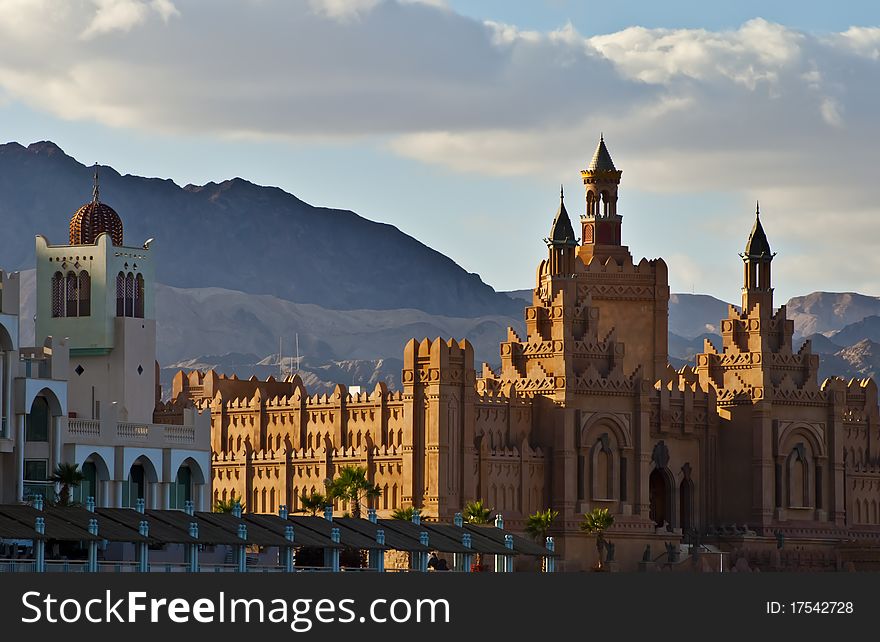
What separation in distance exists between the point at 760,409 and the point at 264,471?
1209 inches

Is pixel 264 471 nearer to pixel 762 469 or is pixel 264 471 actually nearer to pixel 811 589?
pixel 762 469

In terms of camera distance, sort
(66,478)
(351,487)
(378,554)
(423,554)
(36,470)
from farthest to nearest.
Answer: (351,487)
(36,470)
(423,554)
(66,478)
(378,554)

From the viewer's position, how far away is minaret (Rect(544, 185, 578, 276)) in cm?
15438

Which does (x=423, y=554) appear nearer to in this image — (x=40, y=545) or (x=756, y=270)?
(x=40, y=545)

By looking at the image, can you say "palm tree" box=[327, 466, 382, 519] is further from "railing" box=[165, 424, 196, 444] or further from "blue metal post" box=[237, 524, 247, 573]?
"blue metal post" box=[237, 524, 247, 573]

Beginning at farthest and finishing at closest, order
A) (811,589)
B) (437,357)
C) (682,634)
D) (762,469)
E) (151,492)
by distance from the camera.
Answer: (762,469) < (437,357) < (151,492) < (811,589) < (682,634)

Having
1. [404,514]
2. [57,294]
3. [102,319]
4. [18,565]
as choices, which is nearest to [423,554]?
[18,565]

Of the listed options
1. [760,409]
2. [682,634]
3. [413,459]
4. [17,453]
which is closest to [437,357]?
[413,459]

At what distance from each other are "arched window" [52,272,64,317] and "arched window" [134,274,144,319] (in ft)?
12.3

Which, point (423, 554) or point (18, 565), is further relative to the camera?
point (423, 554)

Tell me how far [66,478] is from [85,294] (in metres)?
22.8

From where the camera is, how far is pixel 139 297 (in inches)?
5192

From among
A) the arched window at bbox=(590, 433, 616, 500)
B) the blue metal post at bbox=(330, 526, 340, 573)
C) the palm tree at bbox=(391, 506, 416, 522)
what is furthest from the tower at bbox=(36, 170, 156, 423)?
the arched window at bbox=(590, 433, 616, 500)

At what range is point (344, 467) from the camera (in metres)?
143
